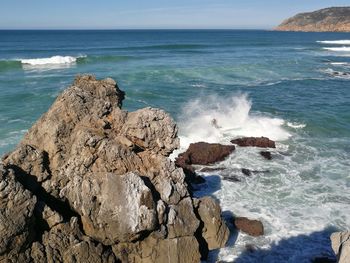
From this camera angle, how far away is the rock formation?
35.0 feet

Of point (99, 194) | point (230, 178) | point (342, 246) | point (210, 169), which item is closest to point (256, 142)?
point (210, 169)

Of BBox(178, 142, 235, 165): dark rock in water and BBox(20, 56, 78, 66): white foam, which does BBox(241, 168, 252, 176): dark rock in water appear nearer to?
BBox(178, 142, 235, 165): dark rock in water

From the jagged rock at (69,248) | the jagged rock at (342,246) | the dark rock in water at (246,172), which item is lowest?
the dark rock in water at (246,172)

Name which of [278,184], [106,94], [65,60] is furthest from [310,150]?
[65,60]

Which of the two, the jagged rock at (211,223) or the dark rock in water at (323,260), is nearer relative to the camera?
the dark rock in water at (323,260)

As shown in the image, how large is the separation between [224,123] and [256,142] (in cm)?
448

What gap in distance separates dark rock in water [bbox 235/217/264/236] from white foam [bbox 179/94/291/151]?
874cm

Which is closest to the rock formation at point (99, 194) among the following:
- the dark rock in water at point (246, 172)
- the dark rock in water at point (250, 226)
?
the dark rock in water at point (250, 226)

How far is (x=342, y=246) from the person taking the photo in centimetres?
552

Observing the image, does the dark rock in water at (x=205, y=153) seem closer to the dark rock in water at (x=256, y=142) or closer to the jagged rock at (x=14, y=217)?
the dark rock in water at (x=256, y=142)

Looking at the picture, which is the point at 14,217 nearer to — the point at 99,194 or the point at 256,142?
the point at 99,194

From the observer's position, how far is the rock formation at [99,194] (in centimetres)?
1066

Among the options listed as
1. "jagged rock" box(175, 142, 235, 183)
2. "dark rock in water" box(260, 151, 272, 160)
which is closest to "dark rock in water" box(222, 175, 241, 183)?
"jagged rock" box(175, 142, 235, 183)

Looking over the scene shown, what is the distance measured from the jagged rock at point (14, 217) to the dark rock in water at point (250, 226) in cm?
719
